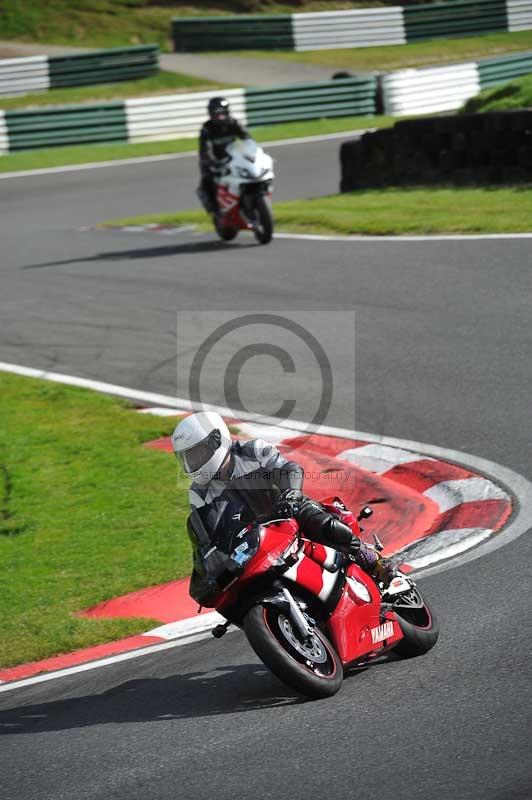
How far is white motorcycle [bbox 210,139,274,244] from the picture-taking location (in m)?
15.3

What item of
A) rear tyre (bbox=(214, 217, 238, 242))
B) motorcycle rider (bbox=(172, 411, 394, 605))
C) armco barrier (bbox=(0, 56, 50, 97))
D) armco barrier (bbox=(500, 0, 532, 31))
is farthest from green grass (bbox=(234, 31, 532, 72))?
motorcycle rider (bbox=(172, 411, 394, 605))

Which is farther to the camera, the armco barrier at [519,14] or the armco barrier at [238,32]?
the armco barrier at [519,14]

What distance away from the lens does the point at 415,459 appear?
27.6 ft

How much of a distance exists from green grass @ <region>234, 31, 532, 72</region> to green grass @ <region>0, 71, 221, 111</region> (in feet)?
15.2

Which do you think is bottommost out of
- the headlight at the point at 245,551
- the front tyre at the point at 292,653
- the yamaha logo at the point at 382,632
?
the yamaha logo at the point at 382,632

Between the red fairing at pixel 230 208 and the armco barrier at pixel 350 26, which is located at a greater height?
the armco barrier at pixel 350 26

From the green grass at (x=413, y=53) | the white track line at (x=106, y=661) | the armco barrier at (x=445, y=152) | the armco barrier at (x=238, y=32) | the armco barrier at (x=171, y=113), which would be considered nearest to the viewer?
the white track line at (x=106, y=661)

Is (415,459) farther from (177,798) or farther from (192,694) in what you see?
(177,798)

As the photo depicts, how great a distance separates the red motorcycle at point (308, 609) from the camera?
504 centimetres

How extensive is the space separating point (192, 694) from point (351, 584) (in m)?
0.85

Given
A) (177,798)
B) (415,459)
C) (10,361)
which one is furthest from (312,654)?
(10,361)

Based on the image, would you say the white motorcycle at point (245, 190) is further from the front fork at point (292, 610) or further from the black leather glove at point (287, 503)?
the front fork at point (292, 610)

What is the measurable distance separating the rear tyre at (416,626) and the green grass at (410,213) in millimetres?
9078

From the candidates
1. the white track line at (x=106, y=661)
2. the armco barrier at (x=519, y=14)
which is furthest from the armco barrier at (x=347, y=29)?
the white track line at (x=106, y=661)
